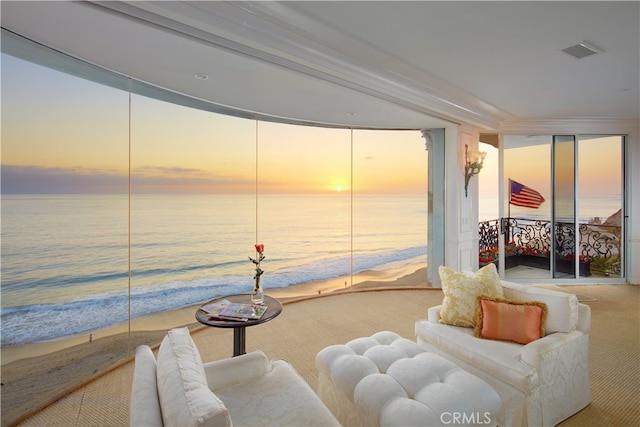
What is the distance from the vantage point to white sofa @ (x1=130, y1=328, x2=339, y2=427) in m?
1.05

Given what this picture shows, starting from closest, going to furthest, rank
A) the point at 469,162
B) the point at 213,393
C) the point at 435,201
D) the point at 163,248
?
the point at 213,393 → the point at 163,248 → the point at 469,162 → the point at 435,201

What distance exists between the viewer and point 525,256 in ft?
17.8

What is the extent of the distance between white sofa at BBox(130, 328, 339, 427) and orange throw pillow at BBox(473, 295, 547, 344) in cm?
125

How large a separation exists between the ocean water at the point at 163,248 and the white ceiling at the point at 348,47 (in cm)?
120

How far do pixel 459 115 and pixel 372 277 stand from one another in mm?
4276

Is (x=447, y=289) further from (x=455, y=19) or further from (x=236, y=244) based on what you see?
(x=236, y=244)

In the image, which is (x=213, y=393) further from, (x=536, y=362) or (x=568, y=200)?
(x=568, y=200)

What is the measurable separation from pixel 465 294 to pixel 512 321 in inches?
13.0

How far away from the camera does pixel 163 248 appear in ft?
12.6

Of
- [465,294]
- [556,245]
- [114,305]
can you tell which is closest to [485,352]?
[465,294]

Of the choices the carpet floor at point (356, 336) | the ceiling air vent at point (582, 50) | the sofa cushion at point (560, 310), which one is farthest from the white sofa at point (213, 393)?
the ceiling air vent at point (582, 50)

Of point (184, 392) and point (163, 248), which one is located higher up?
point (163, 248)

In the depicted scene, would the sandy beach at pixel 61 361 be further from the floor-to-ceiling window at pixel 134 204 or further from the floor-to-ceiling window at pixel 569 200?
the floor-to-ceiling window at pixel 569 200

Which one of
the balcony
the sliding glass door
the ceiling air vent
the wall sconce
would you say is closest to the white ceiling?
the ceiling air vent
